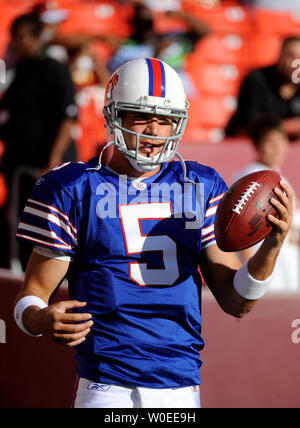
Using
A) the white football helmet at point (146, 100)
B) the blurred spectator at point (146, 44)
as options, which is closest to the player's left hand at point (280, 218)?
the white football helmet at point (146, 100)

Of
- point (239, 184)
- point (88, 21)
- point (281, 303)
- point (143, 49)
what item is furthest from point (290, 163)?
point (239, 184)

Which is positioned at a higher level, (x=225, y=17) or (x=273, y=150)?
(x=225, y=17)

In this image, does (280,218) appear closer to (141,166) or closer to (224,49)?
(141,166)

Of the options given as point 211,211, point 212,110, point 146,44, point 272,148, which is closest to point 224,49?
point 212,110

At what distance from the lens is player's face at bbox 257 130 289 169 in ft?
16.4

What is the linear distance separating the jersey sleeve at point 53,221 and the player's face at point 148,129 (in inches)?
11.0

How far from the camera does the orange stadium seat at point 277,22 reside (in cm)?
805

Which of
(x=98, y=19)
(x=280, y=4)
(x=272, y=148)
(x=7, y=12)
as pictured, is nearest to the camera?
(x=272, y=148)

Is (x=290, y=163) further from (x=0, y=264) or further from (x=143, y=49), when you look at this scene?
(x=0, y=264)

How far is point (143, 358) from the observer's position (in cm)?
225

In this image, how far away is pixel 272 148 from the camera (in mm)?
5020

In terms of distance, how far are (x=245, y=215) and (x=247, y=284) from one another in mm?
217

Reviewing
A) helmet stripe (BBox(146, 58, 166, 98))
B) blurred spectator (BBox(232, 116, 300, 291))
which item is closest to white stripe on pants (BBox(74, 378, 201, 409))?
helmet stripe (BBox(146, 58, 166, 98))

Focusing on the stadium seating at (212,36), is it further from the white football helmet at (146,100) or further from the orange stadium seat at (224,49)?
the white football helmet at (146,100)
